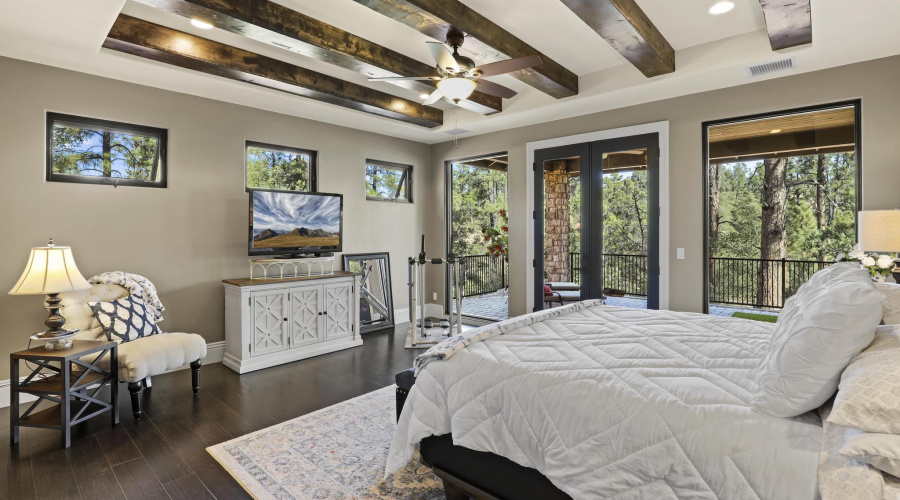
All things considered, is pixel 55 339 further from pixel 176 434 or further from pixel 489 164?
pixel 489 164

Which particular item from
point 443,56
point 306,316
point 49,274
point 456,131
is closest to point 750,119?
point 443,56

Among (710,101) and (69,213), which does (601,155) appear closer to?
(710,101)

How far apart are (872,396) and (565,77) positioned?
3813mm

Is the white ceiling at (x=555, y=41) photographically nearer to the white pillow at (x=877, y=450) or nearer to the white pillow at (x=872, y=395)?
the white pillow at (x=872, y=395)

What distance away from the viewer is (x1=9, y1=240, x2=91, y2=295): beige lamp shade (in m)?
2.88

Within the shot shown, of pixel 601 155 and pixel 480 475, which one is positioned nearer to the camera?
pixel 480 475

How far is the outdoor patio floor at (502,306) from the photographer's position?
4.89 metres

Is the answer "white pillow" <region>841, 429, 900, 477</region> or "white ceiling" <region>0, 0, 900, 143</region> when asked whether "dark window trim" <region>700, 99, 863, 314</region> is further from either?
"white pillow" <region>841, 429, 900, 477</region>

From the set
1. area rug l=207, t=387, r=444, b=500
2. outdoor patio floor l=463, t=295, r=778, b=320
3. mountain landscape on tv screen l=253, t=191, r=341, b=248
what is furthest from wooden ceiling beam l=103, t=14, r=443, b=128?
outdoor patio floor l=463, t=295, r=778, b=320

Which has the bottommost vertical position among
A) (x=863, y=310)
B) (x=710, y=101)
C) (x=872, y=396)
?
(x=872, y=396)

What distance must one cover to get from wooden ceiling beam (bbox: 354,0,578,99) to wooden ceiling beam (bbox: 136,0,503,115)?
0.65 metres

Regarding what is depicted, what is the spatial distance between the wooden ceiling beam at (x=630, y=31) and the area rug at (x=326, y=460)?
9.62ft

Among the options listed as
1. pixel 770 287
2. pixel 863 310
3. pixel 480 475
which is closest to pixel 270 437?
pixel 480 475

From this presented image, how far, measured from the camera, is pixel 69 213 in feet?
12.3
